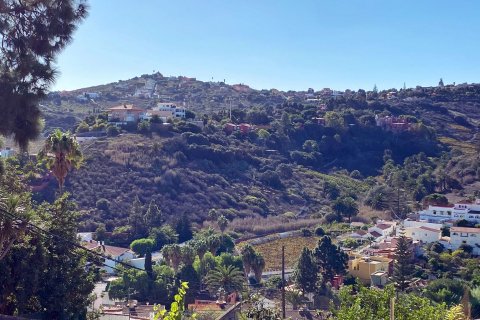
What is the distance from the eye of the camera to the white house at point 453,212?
45.8m

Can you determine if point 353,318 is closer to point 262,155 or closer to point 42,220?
point 42,220

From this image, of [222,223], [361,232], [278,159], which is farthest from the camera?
[278,159]

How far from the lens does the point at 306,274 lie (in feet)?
103

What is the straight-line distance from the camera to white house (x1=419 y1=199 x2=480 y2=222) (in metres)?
45.8

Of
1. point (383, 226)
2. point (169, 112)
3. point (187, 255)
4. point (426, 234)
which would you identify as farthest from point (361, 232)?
point (169, 112)

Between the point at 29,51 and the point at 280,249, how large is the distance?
3482cm

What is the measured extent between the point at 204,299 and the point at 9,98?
22283mm

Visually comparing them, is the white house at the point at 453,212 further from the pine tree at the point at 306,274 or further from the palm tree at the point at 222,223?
the pine tree at the point at 306,274

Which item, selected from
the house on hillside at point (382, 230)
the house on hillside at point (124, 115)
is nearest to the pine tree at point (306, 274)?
the house on hillside at point (382, 230)

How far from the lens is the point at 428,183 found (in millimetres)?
61312

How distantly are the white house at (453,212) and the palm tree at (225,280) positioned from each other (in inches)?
850

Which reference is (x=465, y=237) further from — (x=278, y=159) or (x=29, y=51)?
(x=29, y=51)

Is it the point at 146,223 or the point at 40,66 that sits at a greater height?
the point at 40,66

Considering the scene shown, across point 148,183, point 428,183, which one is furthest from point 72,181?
point 428,183
